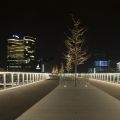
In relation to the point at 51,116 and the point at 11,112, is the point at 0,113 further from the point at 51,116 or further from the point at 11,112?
the point at 51,116

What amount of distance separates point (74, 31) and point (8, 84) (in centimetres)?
1396

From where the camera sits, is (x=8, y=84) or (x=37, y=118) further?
(x=8, y=84)

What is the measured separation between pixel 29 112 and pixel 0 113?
951 millimetres

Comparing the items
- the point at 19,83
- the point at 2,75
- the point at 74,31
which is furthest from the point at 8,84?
the point at 74,31

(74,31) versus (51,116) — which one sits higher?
(74,31)

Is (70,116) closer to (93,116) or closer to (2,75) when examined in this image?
(93,116)

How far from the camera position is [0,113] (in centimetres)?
1161

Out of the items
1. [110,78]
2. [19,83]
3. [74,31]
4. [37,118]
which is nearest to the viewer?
[37,118]

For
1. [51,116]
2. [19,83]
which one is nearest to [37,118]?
[51,116]

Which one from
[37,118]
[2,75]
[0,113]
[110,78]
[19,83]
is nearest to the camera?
[37,118]

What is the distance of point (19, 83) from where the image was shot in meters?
30.8

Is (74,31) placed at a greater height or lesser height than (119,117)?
greater

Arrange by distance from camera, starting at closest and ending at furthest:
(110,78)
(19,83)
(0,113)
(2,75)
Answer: (0,113), (2,75), (19,83), (110,78)

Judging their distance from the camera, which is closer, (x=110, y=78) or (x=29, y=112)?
(x=29, y=112)
